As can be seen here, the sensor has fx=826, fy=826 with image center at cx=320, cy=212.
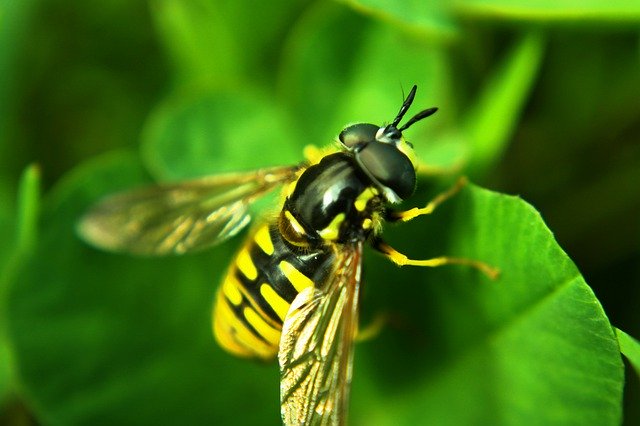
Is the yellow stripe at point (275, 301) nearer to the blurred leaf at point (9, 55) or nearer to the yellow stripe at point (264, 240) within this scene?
the yellow stripe at point (264, 240)

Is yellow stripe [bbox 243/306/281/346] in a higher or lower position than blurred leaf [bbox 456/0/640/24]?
lower

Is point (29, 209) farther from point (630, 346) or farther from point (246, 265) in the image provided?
point (630, 346)

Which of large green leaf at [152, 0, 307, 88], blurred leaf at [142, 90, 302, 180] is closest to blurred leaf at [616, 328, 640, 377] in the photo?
blurred leaf at [142, 90, 302, 180]

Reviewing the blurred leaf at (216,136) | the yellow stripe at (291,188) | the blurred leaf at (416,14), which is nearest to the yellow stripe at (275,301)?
the yellow stripe at (291,188)

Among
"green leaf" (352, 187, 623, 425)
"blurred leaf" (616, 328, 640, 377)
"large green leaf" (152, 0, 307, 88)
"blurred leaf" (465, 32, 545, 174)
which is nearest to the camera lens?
"blurred leaf" (616, 328, 640, 377)

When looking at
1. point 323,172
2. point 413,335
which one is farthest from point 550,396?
point 323,172

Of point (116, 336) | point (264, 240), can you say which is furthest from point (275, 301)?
point (116, 336)

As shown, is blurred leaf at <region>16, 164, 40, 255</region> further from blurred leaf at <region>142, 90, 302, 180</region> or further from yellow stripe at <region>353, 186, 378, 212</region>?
yellow stripe at <region>353, 186, 378, 212</region>

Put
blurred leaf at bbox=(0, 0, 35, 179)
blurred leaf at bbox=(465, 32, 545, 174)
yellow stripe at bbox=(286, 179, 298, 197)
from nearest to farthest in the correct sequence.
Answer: yellow stripe at bbox=(286, 179, 298, 197)
blurred leaf at bbox=(465, 32, 545, 174)
blurred leaf at bbox=(0, 0, 35, 179)
